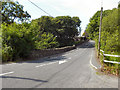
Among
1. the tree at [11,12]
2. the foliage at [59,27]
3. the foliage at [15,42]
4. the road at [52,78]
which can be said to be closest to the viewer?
the road at [52,78]

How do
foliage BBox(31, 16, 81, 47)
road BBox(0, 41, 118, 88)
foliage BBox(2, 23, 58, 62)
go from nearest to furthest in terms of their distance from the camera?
road BBox(0, 41, 118, 88) < foliage BBox(2, 23, 58, 62) < foliage BBox(31, 16, 81, 47)

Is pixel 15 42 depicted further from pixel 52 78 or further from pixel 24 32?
pixel 52 78

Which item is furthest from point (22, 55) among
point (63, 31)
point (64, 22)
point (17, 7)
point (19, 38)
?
point (64, 22)

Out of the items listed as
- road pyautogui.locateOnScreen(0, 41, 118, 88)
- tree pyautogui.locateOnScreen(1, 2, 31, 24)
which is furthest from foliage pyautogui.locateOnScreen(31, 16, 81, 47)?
road pyautogui.locateOnScreen(0, 41, 118, 88)

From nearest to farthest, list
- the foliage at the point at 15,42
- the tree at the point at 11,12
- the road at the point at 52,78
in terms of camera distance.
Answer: the road at the point at 52,78 → the foliage at the point at 15,42 → the tree at the point at 11,12

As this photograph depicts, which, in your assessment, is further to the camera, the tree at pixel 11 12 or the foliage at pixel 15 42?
the tree at pixel 11 12

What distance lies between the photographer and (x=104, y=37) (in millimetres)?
17156

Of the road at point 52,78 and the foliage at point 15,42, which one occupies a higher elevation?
the foliage at point 15,42

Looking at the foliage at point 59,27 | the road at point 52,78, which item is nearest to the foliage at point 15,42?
the road at point 52,78

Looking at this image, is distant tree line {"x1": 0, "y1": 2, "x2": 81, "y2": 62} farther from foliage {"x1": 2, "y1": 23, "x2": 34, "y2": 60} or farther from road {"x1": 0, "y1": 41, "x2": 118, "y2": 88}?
road {"x1": 0, "y1": 41, "x2": 118, "y2": 88}

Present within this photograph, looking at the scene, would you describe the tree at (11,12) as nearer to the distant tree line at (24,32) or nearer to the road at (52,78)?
the distant tree line at (24,32)

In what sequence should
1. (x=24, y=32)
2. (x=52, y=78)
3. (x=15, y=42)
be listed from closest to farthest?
1. (x=52, y=78)
2. (x=15, y=42)
3. (x=24, y=32)

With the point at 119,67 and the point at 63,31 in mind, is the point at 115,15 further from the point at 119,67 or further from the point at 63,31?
the point at 63,31

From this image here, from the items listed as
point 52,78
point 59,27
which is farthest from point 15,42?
point 59,27
